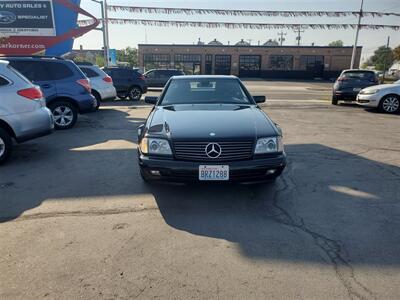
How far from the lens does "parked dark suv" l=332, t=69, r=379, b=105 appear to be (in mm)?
16047

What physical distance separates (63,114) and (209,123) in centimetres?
648

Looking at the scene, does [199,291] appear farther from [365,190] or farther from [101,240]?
[365,190]

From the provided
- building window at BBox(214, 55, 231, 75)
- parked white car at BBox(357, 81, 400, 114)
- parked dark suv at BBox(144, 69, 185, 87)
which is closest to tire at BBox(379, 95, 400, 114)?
parked white car at BBox(357, 81, 400, 114)

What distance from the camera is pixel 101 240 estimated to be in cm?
366

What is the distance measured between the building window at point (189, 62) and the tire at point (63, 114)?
152 feet

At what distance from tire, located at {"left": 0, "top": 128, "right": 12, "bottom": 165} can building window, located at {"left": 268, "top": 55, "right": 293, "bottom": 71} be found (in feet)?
174

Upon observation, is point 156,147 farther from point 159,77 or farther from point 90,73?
point 159,77

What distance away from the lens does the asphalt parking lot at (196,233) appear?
9.61 feet

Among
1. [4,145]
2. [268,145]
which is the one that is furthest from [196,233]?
[4,145]

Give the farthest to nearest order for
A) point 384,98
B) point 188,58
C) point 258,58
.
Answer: point 258,58 < point 188,58 < point 384,98

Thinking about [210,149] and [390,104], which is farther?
[390,104]

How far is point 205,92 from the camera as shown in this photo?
6156mm

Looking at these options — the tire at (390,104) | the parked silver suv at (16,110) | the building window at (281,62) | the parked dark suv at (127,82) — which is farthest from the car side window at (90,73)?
the building window at (281,62)

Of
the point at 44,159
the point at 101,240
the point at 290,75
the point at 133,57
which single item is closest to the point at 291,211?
the point at 101,240
